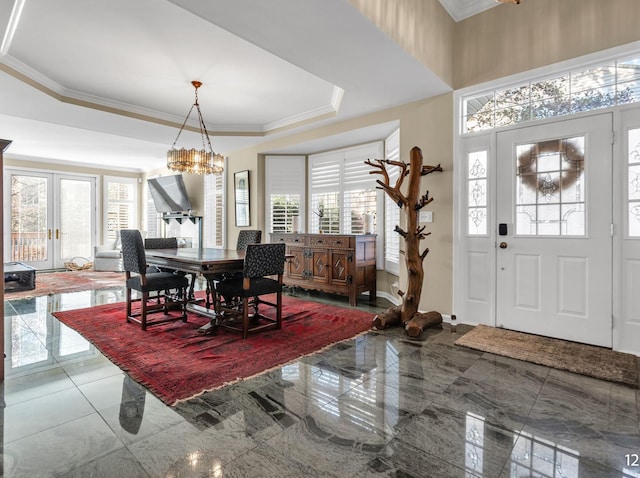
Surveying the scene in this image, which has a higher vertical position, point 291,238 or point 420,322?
point 291,238

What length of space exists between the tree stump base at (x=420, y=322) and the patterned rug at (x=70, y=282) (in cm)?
542

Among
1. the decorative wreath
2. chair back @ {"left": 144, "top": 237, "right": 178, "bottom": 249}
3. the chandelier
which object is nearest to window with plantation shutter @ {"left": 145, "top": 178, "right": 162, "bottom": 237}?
chair back @ {"left": 144, "top": 237, "right": 178, "bottom": 249}

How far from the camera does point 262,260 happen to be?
3.29m

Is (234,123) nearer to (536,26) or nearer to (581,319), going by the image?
(536,26)

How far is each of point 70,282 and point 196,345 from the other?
493 centimetres

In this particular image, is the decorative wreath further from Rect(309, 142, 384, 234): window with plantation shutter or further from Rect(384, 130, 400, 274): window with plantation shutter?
Rect(309, 142, 384, 234): window with plantation shutter

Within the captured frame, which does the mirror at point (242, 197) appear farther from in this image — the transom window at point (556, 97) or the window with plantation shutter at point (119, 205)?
the window with plantation shutter at point (119, 205)

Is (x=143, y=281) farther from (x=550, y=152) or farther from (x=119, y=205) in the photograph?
(x=119, y=205)

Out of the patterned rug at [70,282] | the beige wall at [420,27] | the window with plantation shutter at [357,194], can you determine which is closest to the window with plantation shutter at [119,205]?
the patterned rug at [70,282]

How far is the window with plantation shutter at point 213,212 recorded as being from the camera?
7145 millimetres

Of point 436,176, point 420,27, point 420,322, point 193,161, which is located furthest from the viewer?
point 193,161

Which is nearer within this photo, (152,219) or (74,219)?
(74,219)

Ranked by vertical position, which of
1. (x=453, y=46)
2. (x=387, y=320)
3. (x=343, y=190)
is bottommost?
(x=387, y=320)

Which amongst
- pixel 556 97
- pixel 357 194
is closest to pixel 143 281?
pixel 357 194
